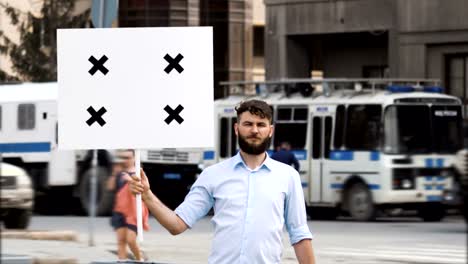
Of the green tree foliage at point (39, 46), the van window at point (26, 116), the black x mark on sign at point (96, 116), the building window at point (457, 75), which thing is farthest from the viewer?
the building window at point (457, 75)

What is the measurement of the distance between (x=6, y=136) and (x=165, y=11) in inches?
683

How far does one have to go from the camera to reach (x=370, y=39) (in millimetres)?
43125

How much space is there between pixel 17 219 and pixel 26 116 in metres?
10.1

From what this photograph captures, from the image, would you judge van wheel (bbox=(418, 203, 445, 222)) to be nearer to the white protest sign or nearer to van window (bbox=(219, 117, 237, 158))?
van window (bbox=(219, 117, 237, 158))

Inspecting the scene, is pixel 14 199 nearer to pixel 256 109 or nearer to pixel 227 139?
pixel 227 139

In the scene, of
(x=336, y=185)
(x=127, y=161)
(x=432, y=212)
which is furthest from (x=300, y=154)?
(x=127, y=161)

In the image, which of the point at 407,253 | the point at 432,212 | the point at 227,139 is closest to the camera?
the point at 407,253

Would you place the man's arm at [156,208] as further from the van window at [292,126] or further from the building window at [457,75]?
the building window at [457,75]

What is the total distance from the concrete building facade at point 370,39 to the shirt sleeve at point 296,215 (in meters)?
32.8

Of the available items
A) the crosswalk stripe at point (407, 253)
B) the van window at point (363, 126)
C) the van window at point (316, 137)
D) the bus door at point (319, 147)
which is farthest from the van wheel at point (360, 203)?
the crosswalk stripe at point (407, 253)

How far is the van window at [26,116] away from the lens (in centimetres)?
→ 3469

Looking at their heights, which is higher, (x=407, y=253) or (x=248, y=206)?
(x=248, y=206)

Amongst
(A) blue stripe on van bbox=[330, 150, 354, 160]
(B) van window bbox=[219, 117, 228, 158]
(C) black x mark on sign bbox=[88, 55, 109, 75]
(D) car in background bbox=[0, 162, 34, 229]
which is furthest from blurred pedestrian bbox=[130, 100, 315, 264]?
(B) van window bbox=[219, 117, 228, 158]

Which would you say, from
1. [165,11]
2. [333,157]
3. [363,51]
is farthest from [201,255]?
[165,11]
